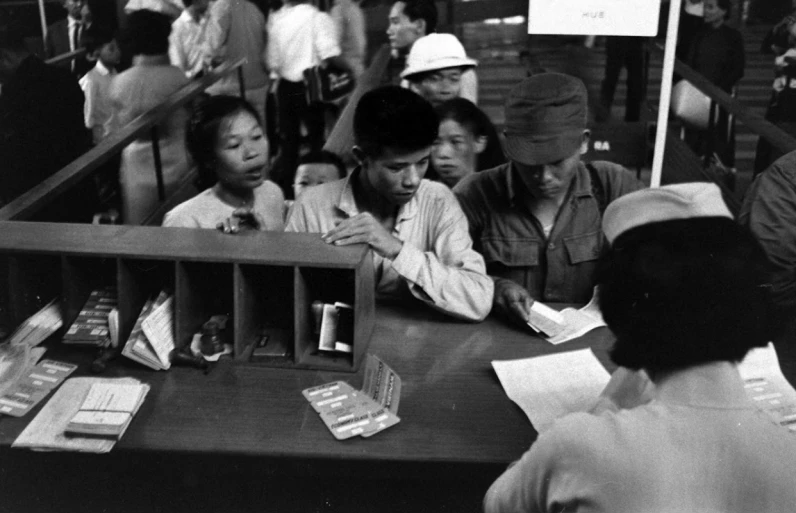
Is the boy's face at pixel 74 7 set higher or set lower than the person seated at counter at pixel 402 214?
higher

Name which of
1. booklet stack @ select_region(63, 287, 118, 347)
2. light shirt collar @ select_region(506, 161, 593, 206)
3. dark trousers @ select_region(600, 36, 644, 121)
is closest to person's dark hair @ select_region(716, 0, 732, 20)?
dark trousers @ select_region(600, 36, 644, 121)

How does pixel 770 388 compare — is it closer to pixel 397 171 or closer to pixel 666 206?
pixel 666 206

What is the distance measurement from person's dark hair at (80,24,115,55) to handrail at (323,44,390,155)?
135cm

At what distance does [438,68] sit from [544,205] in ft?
3.71

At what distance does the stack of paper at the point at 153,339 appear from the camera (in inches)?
77.8

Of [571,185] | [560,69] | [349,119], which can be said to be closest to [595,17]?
[571,185]

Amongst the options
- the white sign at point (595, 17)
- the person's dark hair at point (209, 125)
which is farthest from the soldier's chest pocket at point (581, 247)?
the person's dark hair at point (209, 125)

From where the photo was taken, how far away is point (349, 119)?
3727mm

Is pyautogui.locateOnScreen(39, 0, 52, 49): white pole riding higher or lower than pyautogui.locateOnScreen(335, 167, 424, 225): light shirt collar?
higher

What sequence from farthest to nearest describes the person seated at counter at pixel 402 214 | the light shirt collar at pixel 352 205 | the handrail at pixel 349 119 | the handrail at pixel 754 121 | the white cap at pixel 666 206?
the handrail at pixel 349 119, the handrail at pixel 754 121, the light shirt collar at pixel 352 205, the person seated at counter at pixel 402 214, the white cap at pixel 666 206

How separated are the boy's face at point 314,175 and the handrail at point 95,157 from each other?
781mm

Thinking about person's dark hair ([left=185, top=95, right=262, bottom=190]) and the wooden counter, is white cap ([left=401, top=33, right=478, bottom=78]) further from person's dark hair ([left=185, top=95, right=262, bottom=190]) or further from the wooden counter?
the wooden counter

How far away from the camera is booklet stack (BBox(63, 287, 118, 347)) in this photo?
2080 mm

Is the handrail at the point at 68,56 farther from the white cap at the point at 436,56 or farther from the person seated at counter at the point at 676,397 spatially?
the person seated at counter at the point at 676,397
